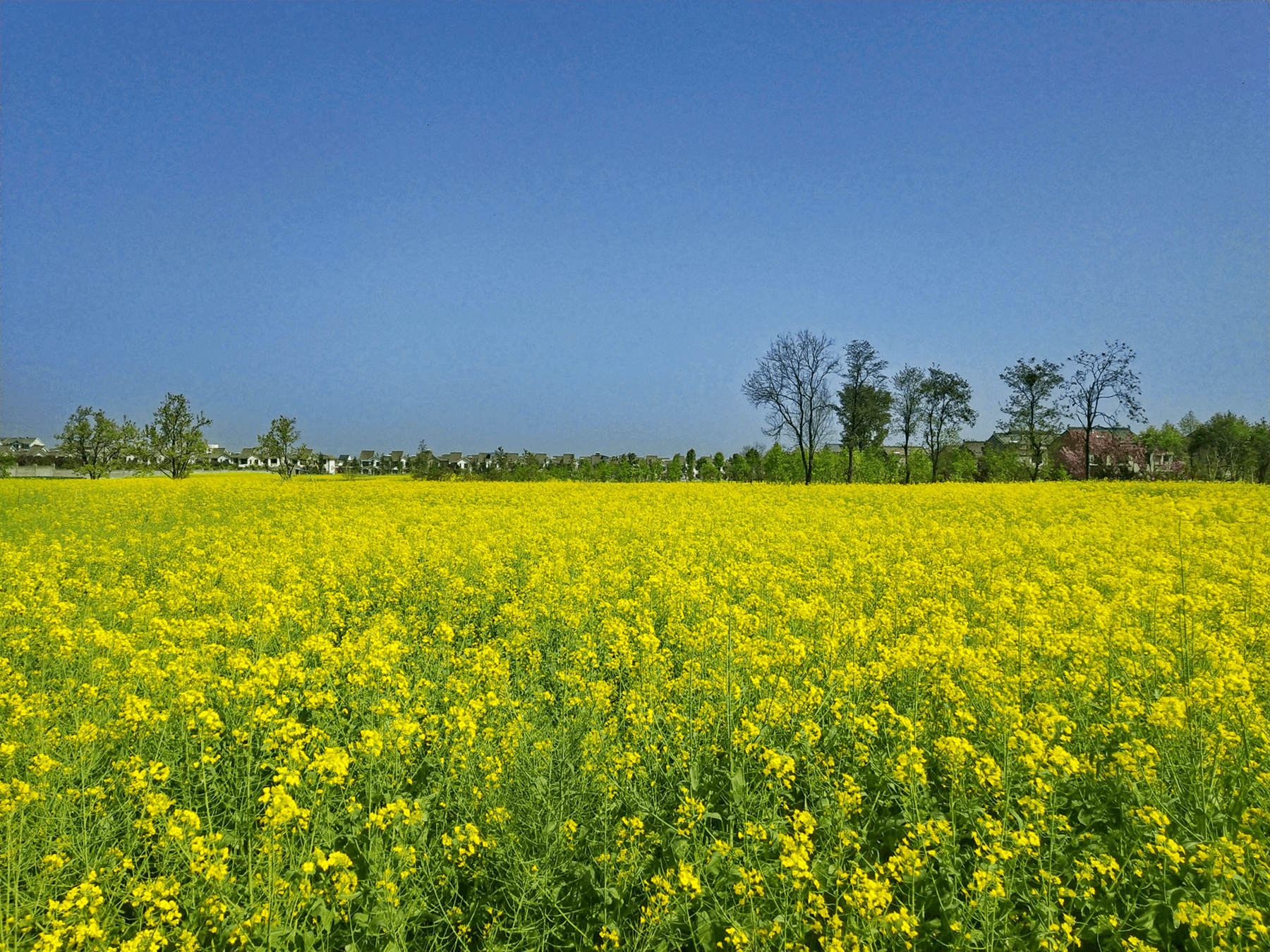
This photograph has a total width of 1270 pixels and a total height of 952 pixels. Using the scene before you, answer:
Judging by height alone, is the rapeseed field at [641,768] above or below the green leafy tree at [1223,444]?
below

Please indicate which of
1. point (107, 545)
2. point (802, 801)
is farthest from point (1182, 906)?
point (107, 545)

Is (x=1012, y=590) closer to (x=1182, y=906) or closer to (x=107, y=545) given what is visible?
(x=1182, y=906)

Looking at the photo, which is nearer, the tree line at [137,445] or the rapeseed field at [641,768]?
the rapeseed field at [641,768]

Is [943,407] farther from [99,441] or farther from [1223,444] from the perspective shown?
[99,441]

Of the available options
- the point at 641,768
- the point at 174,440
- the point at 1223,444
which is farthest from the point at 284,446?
the point at 1223,444

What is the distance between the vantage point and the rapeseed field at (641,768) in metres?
2.92

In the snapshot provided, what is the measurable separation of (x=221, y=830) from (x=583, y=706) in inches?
86.7

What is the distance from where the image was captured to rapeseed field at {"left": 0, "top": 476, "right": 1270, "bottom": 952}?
292cm

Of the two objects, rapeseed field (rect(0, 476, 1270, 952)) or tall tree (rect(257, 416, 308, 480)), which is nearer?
rapeseed field (rect(0, 476, 1270, 952))

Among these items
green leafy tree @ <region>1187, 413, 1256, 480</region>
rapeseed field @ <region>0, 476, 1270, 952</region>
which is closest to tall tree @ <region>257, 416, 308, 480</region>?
rapeseed field @ <region>0, 476, 1270, 952</region>

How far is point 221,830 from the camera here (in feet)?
11.0

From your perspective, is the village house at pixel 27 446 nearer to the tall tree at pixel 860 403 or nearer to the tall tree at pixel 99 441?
the tall tree at pixel 99 441

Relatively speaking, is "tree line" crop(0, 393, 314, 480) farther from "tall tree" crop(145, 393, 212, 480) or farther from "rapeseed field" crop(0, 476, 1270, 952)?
"rapeseed field" crop(0, 476, 1270, 952)

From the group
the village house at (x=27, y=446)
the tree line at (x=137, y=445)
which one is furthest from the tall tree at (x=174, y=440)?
the village house at (x=27, y=446)
